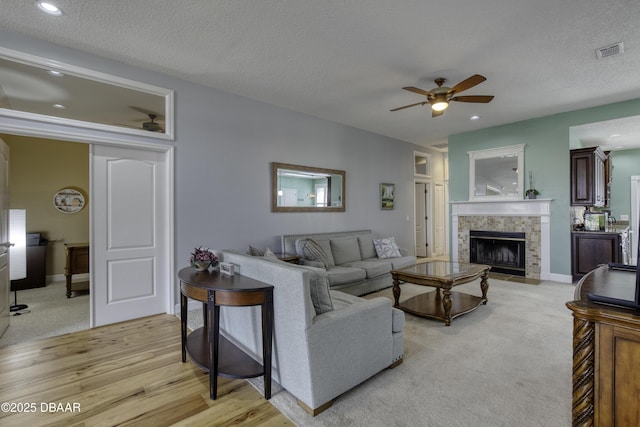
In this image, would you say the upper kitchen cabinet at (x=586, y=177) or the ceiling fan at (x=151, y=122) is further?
the upper kitchen cabinet at (x=586, y=177)

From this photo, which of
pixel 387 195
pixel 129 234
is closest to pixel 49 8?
pixel 129 234

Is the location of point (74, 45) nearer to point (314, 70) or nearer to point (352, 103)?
point (314, 70)

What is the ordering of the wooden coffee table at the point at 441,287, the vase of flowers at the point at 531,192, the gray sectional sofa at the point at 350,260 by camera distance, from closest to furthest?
the wooden coffee table at the point at 441,287 < the gray sectional sofa at the point at 350,260 < the vase of flowers at the point at 531,192

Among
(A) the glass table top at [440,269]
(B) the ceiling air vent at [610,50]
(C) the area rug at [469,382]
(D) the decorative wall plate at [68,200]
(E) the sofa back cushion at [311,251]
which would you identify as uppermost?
(B) the ceiling air vent at [610,50]

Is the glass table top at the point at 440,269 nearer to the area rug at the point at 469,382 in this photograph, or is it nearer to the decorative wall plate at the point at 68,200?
the area rug at the point at 469,382

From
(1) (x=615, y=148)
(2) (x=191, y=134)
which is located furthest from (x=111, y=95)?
(1) (x=615, y=148)

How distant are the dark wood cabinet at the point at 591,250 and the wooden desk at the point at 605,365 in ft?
16.0

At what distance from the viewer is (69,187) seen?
5.51 metres

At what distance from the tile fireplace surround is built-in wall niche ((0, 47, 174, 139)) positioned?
5.79 meters

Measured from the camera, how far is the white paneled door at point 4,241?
10.0ft

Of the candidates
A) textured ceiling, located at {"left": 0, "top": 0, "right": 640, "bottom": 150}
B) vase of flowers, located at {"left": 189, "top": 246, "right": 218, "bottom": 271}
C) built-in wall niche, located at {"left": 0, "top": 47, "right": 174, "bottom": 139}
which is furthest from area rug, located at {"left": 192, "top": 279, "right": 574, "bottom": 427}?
built-in wall niche, located at {"left": 0, "top": 47, "right": 174, "bottom": 139}

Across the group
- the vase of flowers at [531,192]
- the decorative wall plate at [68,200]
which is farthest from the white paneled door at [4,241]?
the vase of flowers at [531,192]

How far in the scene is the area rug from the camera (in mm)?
1816

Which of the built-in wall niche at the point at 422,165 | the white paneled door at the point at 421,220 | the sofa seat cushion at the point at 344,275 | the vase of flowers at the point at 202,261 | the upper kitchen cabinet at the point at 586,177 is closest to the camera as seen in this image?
the vase of flowers at the point at 202,261
